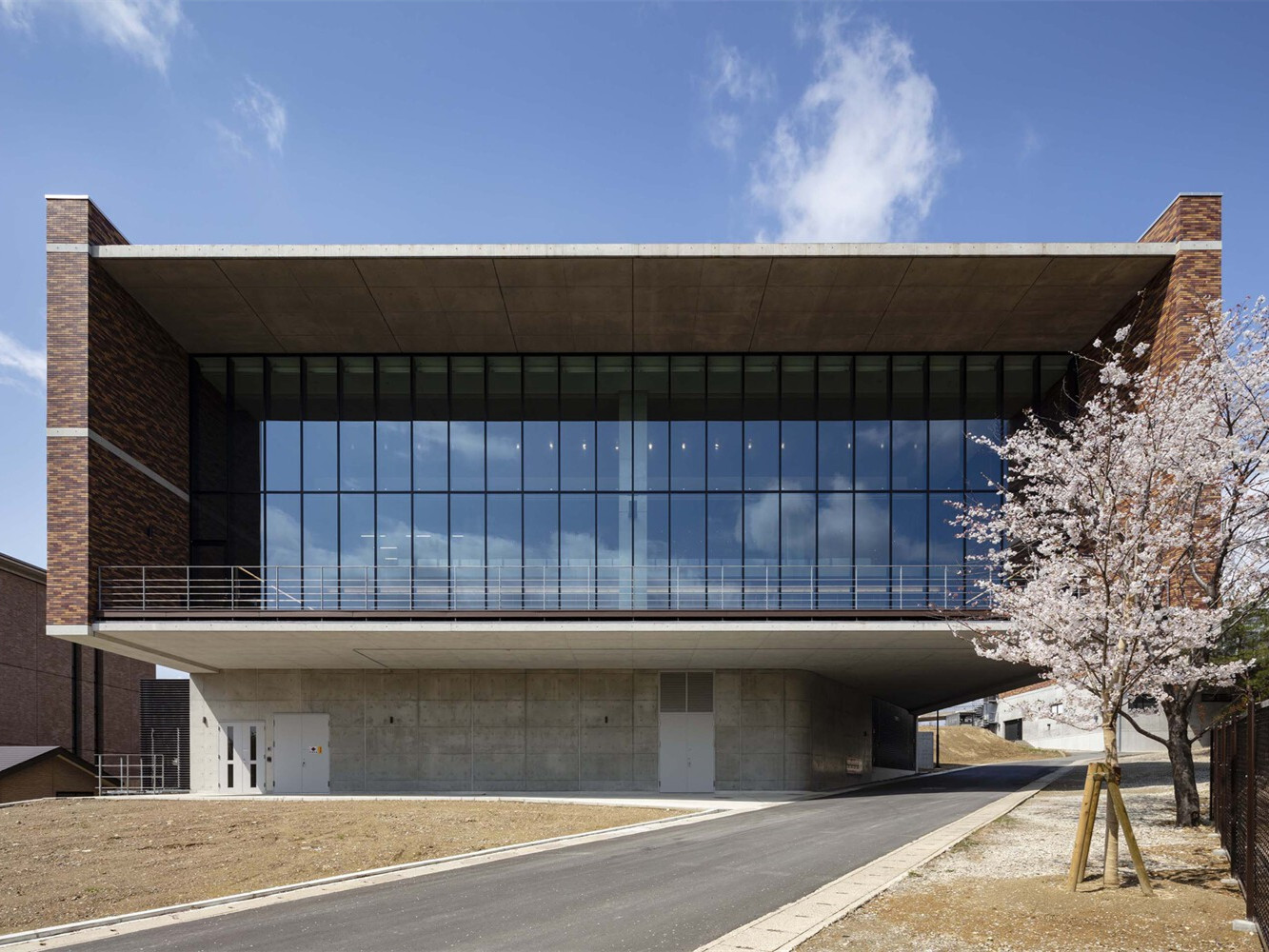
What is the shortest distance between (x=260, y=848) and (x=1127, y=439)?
15.8 metres

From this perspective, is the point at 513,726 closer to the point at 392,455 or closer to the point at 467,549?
the point at 467,549

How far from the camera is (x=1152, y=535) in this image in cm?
1362

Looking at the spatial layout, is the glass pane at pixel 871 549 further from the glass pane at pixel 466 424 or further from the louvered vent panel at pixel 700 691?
the glass pane at pixel 466 424

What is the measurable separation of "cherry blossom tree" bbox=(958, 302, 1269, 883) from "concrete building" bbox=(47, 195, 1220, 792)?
1134 centimetres

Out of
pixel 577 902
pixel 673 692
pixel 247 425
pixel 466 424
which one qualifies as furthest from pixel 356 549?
pixel 577 902

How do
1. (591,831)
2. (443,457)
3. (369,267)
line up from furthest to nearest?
(443,457), (369,267), (591,831)

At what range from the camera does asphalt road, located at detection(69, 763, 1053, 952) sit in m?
10.2

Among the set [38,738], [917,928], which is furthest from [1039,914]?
[38,738]

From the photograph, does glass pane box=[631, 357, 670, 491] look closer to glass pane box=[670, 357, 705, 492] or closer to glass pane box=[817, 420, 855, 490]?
glass pane box=[670, 357, 705, 492]

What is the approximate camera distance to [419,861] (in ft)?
49.9

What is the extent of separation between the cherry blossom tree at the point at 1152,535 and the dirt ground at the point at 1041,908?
1.00 meters

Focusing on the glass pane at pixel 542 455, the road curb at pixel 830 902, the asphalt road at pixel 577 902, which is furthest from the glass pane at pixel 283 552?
the road curb at pixel 830 902

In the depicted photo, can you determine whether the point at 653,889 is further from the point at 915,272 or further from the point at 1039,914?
the point at 915,272

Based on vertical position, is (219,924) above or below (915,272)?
below
